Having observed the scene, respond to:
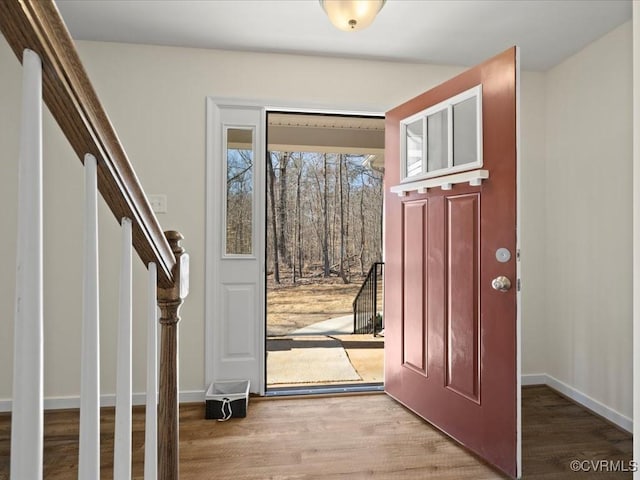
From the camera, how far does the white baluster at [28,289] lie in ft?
1.63

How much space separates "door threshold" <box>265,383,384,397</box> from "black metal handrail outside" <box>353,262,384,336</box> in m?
2.33

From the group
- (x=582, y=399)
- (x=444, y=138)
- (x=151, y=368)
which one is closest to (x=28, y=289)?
(x=151, y=368)

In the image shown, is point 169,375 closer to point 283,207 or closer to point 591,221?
point 591,221

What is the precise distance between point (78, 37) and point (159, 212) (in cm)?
121

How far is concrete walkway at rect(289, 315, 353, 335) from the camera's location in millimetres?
5410

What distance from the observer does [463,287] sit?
2229 millimetres

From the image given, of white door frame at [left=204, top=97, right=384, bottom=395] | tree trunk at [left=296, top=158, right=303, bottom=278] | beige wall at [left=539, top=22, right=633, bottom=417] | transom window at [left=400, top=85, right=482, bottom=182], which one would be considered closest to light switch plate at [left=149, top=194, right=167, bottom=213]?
white door frame at [left=204, top=97, right=384, bottom=395]

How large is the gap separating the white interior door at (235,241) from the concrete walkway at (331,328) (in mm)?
2572

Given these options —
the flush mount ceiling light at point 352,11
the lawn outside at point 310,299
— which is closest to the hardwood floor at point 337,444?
the flush mount ceiling light at point 352,11

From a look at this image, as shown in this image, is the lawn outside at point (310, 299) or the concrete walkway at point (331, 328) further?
the lawn outside at point (310, 299)

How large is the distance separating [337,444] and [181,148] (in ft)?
6.80

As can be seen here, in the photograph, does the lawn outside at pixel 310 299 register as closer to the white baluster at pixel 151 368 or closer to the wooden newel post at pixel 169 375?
the wooden newel post at pixel 169 375

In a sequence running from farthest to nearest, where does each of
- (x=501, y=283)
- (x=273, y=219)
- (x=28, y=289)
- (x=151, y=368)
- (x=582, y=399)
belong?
(x=273, y=219)
(x=582, y=399)
(x=501, y=283)
(x=151, y=368)
(x=28, y=289)

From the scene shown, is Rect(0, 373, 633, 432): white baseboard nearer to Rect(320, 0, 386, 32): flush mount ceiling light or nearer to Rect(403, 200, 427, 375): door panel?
Rect(403, 200, 427, 375): door panel
